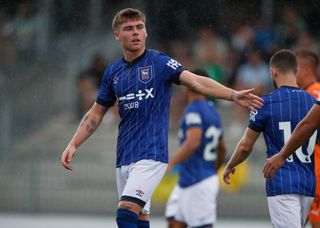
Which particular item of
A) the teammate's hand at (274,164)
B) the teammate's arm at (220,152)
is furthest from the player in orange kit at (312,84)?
the teammate's arm at (220,152)

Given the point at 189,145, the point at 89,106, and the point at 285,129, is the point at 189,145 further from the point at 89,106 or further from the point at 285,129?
the point at 89,106

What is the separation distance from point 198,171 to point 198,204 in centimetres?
37

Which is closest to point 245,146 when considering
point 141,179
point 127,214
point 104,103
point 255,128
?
point 255,128

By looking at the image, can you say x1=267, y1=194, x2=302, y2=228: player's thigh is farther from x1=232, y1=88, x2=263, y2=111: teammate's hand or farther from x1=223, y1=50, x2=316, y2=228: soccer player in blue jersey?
x1=232, y1=88, x2=263, y2=111: teammate's hand

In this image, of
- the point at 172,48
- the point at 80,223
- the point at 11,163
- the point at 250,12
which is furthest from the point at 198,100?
the point at 11,163

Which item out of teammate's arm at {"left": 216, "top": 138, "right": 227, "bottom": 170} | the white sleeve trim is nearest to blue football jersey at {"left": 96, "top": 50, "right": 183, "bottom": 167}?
the white sleeve trim

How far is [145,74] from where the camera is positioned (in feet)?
25.5

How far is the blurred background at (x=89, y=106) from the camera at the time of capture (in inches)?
532

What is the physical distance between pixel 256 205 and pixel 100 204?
244 centimetres

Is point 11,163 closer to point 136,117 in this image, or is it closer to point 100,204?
point 100,204

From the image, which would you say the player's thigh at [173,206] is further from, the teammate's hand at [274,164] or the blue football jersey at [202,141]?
the teammate's hand at [274,164]

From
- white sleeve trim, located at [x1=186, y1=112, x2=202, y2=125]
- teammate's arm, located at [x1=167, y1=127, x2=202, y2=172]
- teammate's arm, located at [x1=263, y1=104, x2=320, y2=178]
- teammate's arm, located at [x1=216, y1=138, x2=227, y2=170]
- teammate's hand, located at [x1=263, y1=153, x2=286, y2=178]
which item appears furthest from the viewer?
teammate's arm, located at [x1=216, y1=138, x2=227, y2=170]

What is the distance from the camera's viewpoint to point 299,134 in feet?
21.7

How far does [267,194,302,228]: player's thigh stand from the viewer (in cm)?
756
